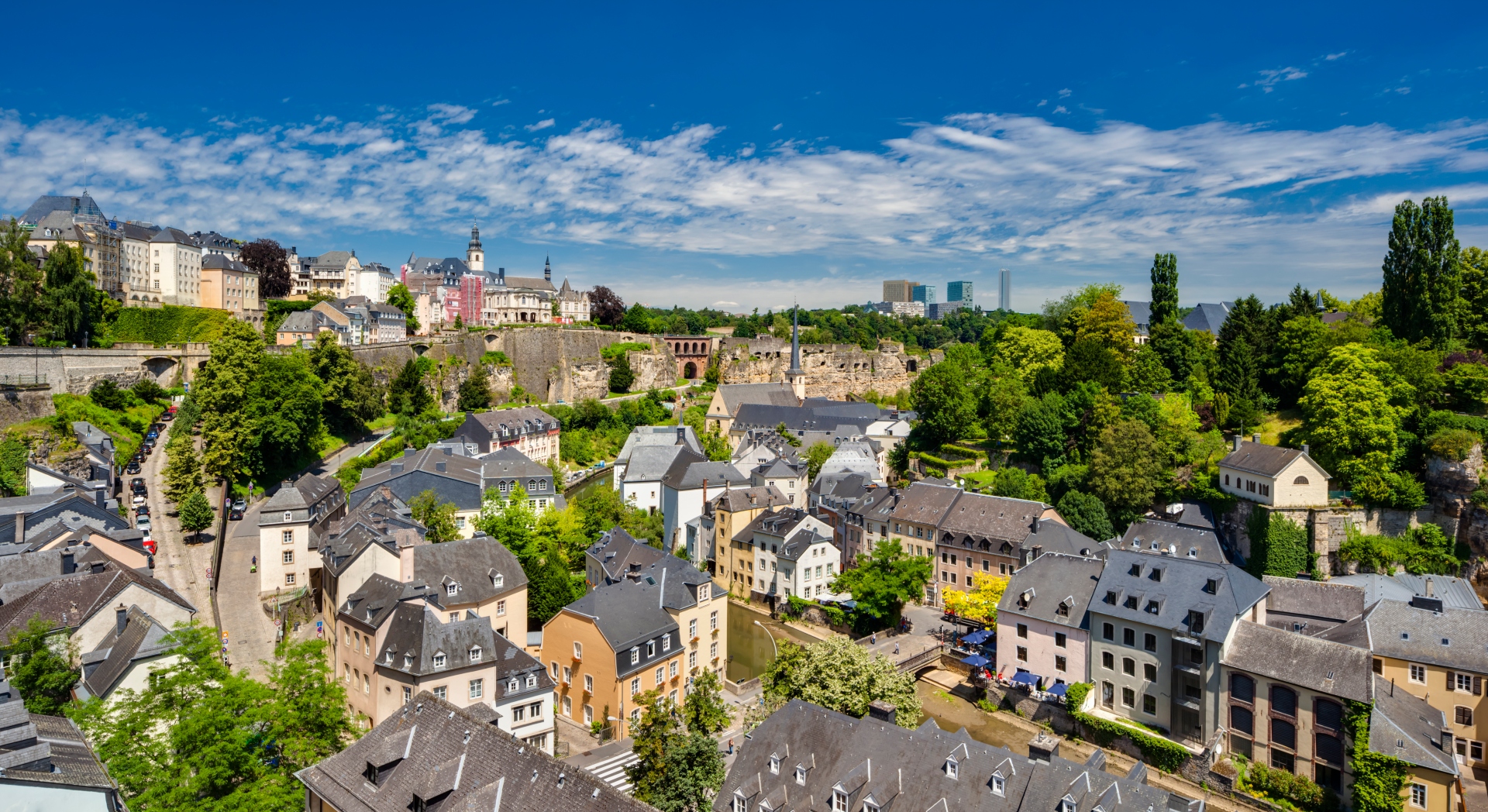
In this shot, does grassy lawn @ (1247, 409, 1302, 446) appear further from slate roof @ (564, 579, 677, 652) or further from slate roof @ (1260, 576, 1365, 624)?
slate roof @ (564, 579, 677, 652)

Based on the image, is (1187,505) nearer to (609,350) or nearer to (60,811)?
(60,811)

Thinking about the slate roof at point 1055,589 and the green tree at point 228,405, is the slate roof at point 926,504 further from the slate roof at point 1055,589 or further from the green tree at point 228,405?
the green tree at point 228,405

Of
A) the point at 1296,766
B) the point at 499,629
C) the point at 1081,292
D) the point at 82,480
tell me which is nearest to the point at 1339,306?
the point at 1081,292

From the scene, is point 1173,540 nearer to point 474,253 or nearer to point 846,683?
point 846,683

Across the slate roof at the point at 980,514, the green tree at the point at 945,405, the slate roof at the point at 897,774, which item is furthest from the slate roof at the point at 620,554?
the green tree at the point at 945,405

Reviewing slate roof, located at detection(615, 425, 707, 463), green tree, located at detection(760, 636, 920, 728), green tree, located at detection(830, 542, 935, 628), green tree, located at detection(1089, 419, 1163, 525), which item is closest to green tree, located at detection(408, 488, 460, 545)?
green tree, located at detection(760, 636, 920, 728)
